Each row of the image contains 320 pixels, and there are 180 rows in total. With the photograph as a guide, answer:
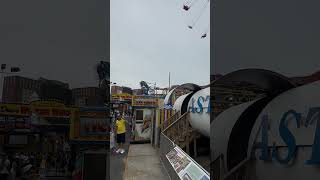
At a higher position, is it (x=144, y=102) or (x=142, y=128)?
(x=144, y=102)

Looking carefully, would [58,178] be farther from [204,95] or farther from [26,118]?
[204,95]

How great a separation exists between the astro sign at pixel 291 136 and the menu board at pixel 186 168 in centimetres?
95

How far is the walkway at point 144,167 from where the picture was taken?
699cm

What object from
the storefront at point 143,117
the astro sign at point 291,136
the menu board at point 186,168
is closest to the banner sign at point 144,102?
the storefront at point 143,117

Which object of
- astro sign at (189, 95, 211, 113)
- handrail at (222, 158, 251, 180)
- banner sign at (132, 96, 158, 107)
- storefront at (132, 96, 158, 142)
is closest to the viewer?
handrail at (222, 158, 251, 180)

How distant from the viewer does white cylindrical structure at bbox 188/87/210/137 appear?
7309mm

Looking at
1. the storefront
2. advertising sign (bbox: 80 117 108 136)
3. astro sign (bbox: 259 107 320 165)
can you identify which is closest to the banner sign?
the storefront

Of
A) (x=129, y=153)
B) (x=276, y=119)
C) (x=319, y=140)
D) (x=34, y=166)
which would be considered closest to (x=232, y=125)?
(x=276, y=119)

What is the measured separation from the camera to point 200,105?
7.83 m

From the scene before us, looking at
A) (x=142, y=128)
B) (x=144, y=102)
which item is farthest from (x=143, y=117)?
(x=144, y=102)

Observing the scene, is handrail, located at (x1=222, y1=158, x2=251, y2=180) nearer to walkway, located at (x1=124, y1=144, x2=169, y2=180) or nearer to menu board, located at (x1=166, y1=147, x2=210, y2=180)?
menu board, located at (x1=166, y1=147, x2=210, y2=180)

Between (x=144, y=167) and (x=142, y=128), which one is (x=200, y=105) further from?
(x=142, y=128)

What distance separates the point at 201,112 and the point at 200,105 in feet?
0.65

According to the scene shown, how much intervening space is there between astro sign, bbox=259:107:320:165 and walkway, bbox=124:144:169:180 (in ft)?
11.6
